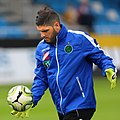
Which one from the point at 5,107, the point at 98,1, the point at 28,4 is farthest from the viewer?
the point at 98,1

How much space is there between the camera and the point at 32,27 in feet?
82.8


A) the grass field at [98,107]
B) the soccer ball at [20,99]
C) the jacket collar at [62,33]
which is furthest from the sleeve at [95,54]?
the grass field at [98,107]

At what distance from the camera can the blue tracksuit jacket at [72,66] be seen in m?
7.59

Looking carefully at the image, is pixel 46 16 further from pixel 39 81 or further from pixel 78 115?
pixel 78 115

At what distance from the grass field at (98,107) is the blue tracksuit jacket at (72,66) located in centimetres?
532

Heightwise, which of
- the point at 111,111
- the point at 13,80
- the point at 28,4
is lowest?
the point at 111,111

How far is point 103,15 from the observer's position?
96.5 ft

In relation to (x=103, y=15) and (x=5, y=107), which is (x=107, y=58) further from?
(x=103, y=15)

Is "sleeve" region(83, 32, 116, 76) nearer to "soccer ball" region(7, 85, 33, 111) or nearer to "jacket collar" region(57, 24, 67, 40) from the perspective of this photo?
"jacket collar" region(57, 24, 67, 40)

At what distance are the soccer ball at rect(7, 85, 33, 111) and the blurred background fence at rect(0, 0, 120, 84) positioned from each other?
12.9 m

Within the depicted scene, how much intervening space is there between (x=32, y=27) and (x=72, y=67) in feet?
58.2

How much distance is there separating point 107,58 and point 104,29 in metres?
18.3

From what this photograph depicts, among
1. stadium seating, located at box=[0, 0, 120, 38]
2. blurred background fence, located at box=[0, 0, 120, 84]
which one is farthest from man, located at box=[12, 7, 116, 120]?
stadium seating, located at box=[0, 0, 120, 38]

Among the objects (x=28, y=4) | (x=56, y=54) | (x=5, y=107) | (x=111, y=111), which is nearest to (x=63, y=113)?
(x=56, y=54)
